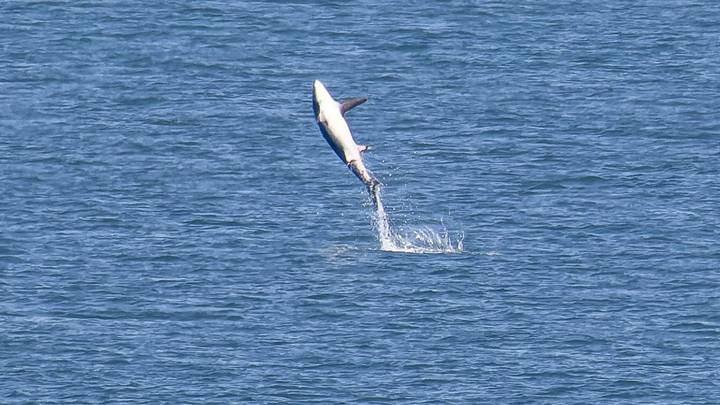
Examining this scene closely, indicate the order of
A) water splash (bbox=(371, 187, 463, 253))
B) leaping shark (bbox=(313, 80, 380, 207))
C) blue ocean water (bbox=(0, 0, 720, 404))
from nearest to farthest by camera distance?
leaping shark (bbox=(313, 80, 380, 207)) < blue ocean water (bbox=(0, 0, 720, 404)) < water splash (bbox=(371, 187, 463, 253))

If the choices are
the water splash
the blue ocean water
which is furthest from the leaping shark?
the water splash

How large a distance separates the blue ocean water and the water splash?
33 centimetres

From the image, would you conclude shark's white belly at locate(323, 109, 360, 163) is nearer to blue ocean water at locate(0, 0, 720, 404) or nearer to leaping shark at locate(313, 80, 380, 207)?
leaping shark at locate(313, 80, 380, 207)

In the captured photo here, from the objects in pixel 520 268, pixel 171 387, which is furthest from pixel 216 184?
pixel 171 387

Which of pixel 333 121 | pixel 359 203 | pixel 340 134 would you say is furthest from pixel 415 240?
pixel 333 121

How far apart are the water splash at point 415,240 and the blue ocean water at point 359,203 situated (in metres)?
0.33

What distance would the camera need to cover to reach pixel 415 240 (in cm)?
8550

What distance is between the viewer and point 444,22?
122 metres

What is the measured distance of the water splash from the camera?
8362 centimetres

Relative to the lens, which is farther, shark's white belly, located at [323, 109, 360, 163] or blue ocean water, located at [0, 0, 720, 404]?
blue ocean water, located at [0, 0, 720, 404]

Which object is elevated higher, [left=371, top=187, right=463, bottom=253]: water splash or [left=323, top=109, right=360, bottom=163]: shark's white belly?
[left=323, top=109, right=360, bottom=163]: shark's white belly

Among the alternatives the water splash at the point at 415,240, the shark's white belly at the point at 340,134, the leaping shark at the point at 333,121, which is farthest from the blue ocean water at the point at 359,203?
the leaping shark at the point at 333,121

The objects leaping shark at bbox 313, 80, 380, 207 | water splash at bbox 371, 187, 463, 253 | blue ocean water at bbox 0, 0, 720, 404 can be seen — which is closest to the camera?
leaping shark at bbox 313, 80, 380, 207

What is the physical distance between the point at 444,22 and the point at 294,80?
1431 centimetres
